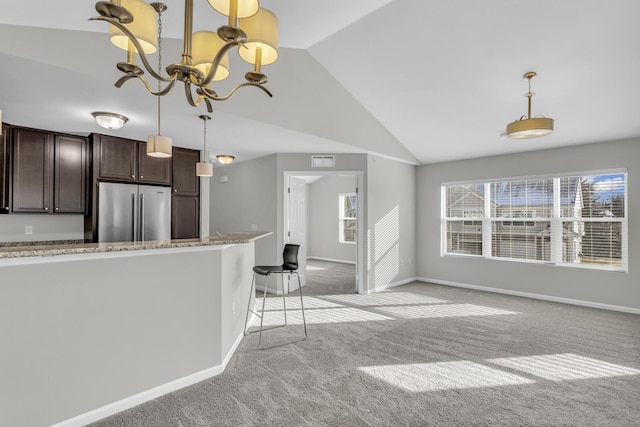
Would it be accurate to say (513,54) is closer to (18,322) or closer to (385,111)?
(385,111)

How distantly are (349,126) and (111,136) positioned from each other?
10.9 ft

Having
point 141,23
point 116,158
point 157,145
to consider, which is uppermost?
point 141,23

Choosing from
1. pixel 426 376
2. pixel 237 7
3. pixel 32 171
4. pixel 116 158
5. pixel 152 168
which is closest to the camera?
pixel 237 7

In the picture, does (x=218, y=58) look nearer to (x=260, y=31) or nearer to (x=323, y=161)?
(x=260, y=31)

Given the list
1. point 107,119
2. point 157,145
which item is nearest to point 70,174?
point 107,119

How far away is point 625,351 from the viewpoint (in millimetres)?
3234

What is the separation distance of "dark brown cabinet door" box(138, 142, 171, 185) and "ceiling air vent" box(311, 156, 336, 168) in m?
2.30

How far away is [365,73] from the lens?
4.06 metres

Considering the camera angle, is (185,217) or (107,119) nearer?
(107,119)

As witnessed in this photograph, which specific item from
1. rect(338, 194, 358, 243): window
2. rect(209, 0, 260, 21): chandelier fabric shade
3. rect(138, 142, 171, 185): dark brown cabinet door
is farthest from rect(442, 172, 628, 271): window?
rect(209, 0, 260, 21): chandelier fabric shade

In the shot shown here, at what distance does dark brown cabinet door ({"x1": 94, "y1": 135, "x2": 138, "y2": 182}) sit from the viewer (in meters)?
4.16

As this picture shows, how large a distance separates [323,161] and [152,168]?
105 inches

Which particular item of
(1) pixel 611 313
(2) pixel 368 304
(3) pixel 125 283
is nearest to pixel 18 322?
(3) pixel 125 283

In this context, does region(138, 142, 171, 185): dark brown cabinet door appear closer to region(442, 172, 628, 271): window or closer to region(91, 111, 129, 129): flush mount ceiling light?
region(91, 111, 129, 129): flush mount ceiling light
